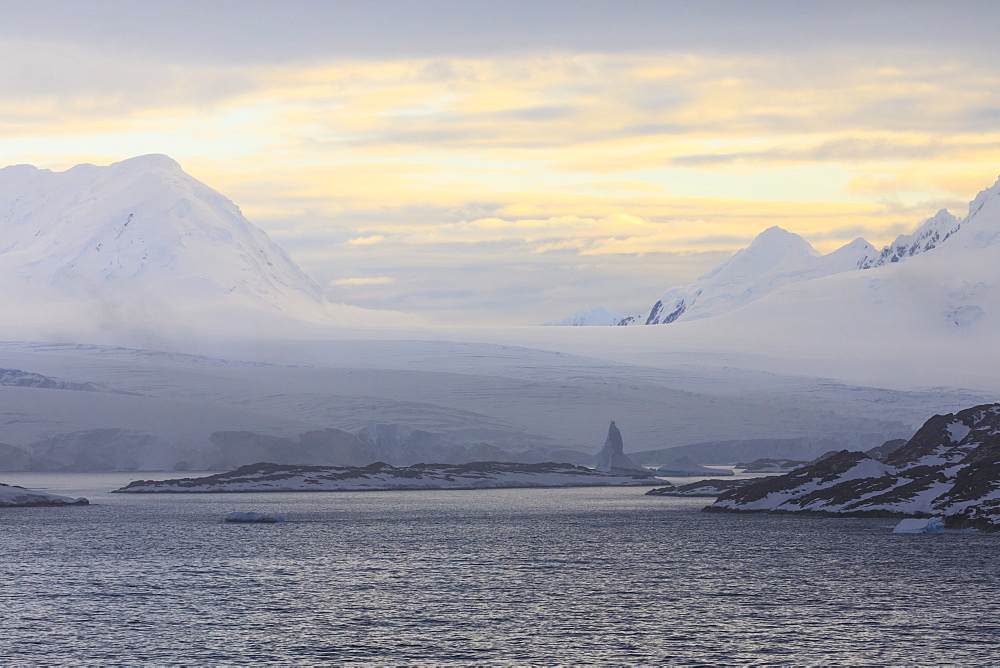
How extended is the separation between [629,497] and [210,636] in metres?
126

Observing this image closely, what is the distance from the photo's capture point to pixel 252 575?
2739 inches

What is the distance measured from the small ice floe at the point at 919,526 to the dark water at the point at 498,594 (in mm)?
2918

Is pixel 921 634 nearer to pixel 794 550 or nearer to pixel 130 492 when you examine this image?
pixel 794 550

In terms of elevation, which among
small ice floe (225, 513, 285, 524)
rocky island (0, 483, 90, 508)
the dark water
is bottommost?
rocky island (0, 483, 90, 508)

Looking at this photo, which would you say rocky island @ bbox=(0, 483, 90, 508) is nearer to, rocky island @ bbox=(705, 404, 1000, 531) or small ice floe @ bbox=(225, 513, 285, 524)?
small ice floe @ bbox=(225, 513, 285, 524)

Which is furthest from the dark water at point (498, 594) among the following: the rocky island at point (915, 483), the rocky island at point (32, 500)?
the rocky island at point (32, 500)

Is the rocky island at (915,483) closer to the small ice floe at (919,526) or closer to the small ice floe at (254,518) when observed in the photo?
the small ice floe at (919,526)

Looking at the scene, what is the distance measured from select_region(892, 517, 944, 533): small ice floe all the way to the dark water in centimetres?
292

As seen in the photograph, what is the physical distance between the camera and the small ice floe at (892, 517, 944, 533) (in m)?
91.2

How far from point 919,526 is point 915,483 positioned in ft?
61.1

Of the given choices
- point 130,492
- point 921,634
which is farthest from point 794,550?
point 130,492

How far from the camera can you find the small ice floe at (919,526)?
91.2 meters

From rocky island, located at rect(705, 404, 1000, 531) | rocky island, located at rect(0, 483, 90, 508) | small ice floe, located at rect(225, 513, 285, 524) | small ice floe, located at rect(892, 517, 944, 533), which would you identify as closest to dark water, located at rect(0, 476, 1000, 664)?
small ice floe, located at rect(892, 517, 944, 533)

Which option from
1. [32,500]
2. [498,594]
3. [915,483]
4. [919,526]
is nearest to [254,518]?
[32,500]
